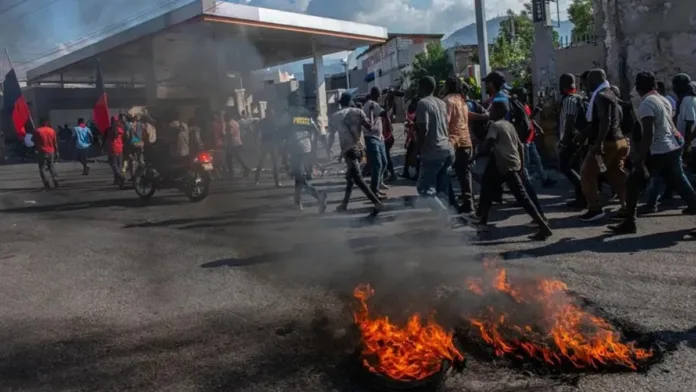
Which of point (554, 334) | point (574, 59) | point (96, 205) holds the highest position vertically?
point (574, 59)

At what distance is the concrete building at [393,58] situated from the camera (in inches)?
1763

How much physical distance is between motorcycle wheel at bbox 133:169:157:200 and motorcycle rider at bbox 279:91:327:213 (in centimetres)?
333

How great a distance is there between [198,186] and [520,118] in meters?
5.60

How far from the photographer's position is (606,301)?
4.52 metres

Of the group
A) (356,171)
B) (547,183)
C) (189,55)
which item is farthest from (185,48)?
(547,183)

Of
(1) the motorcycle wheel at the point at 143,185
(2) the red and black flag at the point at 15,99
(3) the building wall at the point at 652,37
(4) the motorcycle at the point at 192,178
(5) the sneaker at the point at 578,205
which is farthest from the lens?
(2) the red and black flag at the point at 15,99

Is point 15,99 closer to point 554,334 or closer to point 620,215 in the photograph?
point 620,215

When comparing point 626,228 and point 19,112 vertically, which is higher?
point 19,112

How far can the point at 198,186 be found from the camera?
1091 centimetres

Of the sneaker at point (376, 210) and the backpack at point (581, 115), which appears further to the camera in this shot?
the sneaker at point (376, 210)

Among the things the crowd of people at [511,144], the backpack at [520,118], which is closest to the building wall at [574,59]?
the crowd of people at [511,144]

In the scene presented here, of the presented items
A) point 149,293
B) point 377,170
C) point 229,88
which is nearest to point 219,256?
point 149,293

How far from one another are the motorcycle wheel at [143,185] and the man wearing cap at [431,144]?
6.04 m

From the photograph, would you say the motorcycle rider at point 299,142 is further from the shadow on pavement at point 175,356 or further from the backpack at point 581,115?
the shadow on pavement at point 175,356
